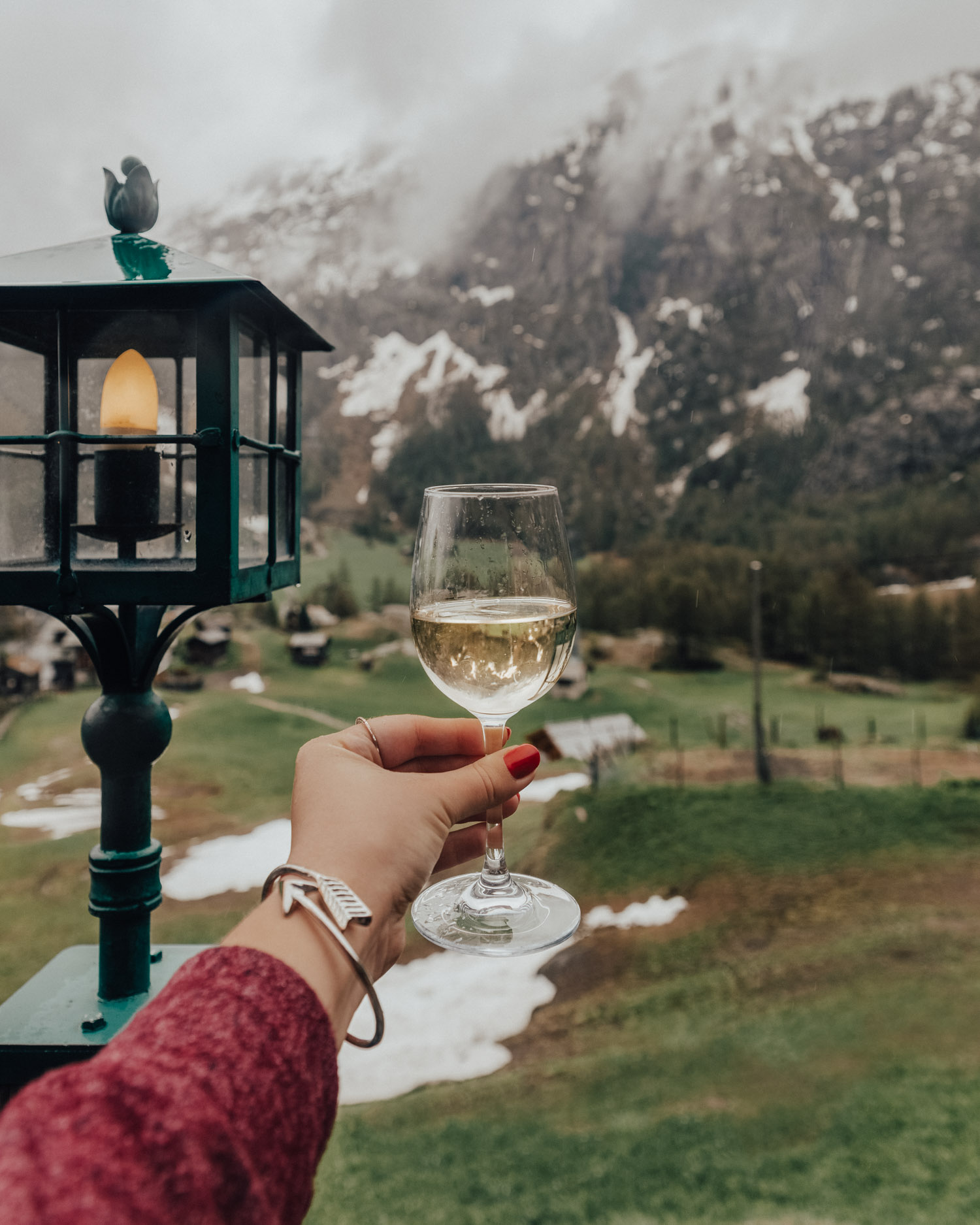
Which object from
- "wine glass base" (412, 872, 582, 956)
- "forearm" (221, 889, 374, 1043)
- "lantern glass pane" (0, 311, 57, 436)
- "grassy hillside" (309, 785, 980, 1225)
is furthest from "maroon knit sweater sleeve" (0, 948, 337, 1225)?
"grassy hillside" (309, 785, 980, 1225)

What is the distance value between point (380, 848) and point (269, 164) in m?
10.6

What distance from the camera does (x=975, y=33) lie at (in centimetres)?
990

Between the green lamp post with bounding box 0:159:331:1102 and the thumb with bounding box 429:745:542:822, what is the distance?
450 mm

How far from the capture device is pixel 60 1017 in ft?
3.60

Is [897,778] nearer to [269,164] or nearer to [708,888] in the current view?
[708,888]

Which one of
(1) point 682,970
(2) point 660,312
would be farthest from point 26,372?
(2) point 660,312

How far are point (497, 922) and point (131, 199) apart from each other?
1.04m

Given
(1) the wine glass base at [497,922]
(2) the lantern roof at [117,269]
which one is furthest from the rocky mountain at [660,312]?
(1) the wine glass base at [497,922]

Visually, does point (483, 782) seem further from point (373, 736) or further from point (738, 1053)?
point (738, 1053)

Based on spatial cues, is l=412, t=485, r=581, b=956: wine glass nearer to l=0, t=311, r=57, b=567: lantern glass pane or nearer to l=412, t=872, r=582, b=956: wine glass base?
l=412, t=872, r=582, b=956: wine glass base

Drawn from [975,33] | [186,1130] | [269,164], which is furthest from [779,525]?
[975,33]

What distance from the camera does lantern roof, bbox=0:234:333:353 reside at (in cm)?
91

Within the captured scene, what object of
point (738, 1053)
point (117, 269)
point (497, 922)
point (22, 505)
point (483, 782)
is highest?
point (117, 269)

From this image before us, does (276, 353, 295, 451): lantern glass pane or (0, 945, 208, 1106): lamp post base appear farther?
(276, 353, 295, 451): lantern glass pane
